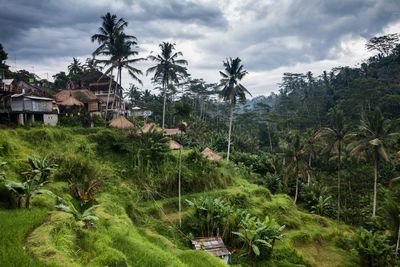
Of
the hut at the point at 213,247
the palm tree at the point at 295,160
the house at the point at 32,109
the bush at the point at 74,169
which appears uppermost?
the house at the point at 32,109

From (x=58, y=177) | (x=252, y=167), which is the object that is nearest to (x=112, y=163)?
(x=58, y=177)

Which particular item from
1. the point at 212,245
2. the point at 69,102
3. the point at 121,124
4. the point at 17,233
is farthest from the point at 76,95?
the point at 17,233

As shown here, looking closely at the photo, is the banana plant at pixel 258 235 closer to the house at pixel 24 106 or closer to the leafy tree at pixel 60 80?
the house at pixel 24 106

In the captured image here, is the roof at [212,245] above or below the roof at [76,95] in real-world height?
below

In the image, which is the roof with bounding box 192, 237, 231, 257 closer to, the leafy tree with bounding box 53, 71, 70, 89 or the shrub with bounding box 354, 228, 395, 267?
the shrub with bounding box 354, 228, 395, 267

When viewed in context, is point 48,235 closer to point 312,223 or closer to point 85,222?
point 85,222

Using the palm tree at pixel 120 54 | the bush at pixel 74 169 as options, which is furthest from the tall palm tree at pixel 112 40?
the bush at pixel 74 169

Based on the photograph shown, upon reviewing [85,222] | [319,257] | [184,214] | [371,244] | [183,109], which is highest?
[183,109]
